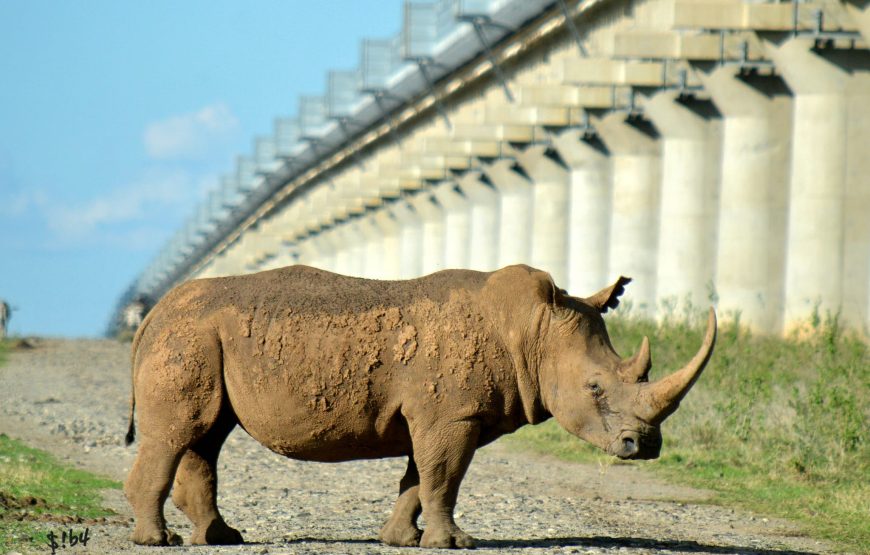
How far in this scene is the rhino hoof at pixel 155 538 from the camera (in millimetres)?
9531

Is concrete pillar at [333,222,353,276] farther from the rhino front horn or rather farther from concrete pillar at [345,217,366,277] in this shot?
the rhino front horn

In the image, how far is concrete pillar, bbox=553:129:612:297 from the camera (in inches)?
1387

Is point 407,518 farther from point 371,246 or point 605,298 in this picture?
point 371,246

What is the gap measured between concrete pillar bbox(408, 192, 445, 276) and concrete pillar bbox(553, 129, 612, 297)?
16072mm

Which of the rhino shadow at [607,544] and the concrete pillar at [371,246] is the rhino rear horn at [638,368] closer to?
the rhino shadow at [607,544]

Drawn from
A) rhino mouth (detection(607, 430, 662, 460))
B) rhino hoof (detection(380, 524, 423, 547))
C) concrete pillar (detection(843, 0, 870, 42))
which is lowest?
rhino hoof (detection(380, 524, 423, 547))

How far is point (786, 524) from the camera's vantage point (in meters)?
12.1

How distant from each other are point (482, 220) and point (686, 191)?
52.1 feet

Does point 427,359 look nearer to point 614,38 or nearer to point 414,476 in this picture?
point 414,476

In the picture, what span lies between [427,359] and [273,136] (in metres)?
62.6

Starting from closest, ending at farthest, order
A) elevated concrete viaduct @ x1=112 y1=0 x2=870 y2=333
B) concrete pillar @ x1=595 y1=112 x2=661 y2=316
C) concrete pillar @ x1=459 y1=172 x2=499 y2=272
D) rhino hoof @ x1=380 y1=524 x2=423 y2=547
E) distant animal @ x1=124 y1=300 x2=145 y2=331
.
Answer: rhino hoof @ x1=380 y1=524 x2=423 y2=547, elevated concrete viaduct @ x1=112 y1=0 x2=870 y2=333, concrete pillar @ x1=595 y1=112 x2=661 y2=316, concrete pillar @ x1=459 y1=172 x2=499 y2=272, distant animal @ x1=124 y1=300 x2=145 y2=331

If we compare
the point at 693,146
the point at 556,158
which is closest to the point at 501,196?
the point at 556,158

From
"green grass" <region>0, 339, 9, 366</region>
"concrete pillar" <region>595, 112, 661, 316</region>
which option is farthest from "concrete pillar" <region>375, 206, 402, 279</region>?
"concrete pillar" <region>595, 112, 661, 316</region>

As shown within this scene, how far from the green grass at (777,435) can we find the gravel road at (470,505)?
0.39 meters
